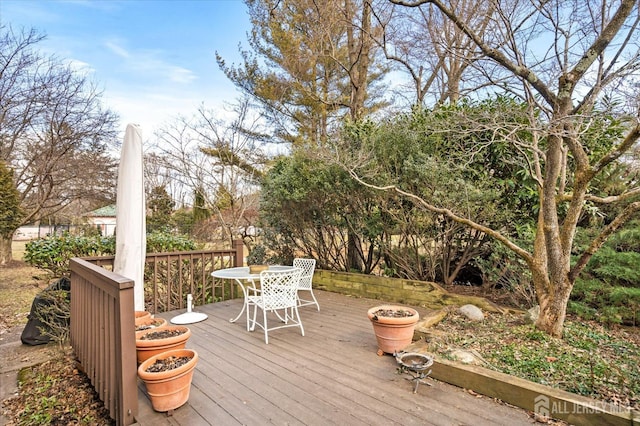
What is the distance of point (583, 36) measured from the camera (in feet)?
13.1

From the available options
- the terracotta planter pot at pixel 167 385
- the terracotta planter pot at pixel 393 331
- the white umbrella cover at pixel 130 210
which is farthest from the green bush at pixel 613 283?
the white umbrella cover at pixel 130 210

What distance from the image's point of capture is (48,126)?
8.95 m

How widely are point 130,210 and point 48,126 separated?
844 cm

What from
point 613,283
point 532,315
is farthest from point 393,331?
point 613,283

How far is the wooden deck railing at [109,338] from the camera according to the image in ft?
6.45

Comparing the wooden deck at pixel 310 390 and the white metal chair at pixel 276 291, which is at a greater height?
the white metal chair at pixel 276 291

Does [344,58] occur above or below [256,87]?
above

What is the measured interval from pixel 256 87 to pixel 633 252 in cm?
864

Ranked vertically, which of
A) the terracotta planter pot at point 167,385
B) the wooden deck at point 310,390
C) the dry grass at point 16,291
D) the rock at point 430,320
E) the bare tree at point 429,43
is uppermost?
the bare tree at point 429,43

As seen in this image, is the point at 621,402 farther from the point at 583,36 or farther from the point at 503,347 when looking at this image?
the point at 583,36

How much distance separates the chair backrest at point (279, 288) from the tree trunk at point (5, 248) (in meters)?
11.3

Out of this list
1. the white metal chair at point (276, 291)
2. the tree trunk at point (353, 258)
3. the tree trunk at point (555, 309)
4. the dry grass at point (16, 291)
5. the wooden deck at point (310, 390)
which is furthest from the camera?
the tree trunk at point (353, 258)

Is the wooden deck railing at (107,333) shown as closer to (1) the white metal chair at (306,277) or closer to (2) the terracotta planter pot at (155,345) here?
(2) the terracotta planter pot at (155,345)

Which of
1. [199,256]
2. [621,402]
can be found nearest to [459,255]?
[621,402]
